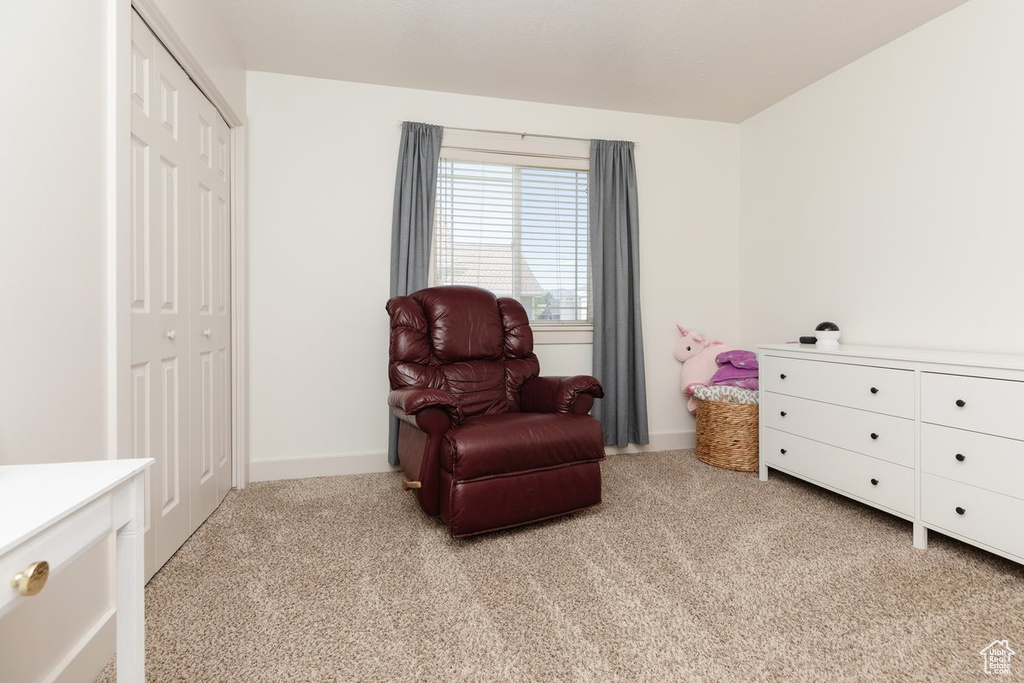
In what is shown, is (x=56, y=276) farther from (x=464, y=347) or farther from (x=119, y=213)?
(x=464, y=347)

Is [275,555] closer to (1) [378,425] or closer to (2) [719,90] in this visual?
(1) [378,425]

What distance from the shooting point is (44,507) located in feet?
2.41

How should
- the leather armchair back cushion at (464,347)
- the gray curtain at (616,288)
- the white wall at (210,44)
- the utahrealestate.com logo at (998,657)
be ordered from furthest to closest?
the gray curtain at (616,288), the leather armchair back cushion at (464,347), the white wall at (210,44), the utahrealestate.com logo at (998,657)

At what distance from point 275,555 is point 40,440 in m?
1.05

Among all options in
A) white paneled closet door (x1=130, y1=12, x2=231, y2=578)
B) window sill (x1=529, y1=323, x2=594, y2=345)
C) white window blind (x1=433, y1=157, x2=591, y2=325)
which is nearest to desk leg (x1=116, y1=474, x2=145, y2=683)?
white paneled closet door (x1=130, y1=12, x2=231, y2=578)

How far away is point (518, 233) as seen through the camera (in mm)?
3523

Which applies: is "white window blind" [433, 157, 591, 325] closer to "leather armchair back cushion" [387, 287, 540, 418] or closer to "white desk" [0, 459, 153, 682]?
"leather armchair back cushion" [387, 287, 540, 418]

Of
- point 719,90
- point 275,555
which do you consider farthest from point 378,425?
point 719,90

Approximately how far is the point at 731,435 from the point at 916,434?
1122 millimetres

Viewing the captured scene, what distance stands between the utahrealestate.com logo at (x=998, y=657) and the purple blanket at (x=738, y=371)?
1835 mm

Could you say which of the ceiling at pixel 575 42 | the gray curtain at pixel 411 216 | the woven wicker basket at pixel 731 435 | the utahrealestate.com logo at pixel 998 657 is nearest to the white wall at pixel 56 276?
the ceiling at pixel 575 42

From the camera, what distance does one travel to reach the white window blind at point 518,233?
340cm

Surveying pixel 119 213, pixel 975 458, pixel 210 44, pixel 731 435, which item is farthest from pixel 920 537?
pixel 210 44

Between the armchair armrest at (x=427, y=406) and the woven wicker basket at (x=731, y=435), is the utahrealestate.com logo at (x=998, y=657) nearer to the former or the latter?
the woven wicker basket at (x=731, y=435)
